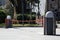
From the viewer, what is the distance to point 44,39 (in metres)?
16.1

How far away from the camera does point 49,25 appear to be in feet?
63.7

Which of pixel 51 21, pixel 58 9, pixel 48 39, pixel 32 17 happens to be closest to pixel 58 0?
pixel 58 9

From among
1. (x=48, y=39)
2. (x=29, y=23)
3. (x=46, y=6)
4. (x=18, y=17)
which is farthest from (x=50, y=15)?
(x=46, y=6)

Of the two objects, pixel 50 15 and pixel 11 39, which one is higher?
pixel 50 15

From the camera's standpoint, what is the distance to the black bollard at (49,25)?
1928 centimetres

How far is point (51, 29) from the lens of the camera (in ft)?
63.2

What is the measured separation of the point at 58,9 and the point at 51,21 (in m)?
37.3

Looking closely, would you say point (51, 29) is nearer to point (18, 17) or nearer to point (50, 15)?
point (50, 15)

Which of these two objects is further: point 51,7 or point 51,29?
point 51,7

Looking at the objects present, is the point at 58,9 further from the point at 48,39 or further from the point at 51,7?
the point at 48,39

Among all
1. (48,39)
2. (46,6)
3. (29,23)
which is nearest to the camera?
(48,39)

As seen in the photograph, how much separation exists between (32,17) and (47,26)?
57.4ft

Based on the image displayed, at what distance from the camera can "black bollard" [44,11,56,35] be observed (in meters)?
19.3

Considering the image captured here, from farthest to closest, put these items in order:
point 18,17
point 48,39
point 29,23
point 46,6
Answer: point 46,6 → point 18,17 → point 29,23 → point 48,39
